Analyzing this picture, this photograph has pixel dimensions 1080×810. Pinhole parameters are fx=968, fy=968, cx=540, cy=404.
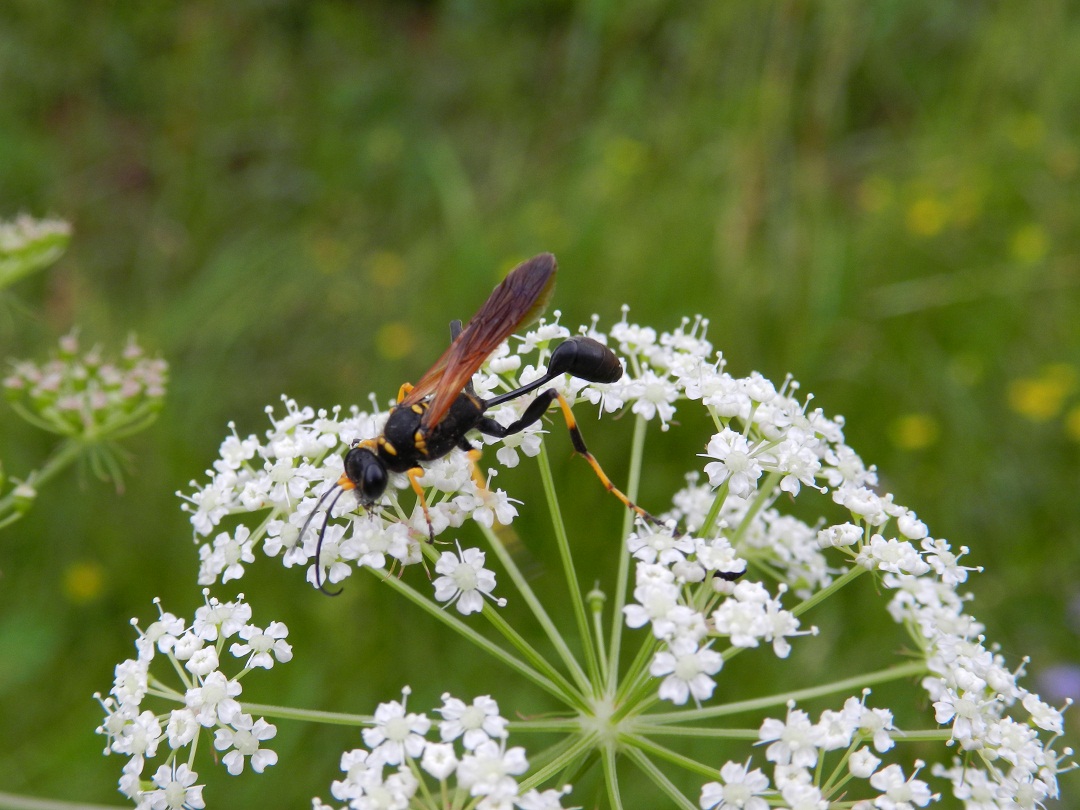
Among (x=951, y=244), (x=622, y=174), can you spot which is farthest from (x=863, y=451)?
(x=622, y=174)

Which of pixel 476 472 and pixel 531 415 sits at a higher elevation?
pixel 531 415

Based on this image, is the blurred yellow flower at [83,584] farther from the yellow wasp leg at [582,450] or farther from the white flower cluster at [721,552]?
the yellow wasp leg at [582,450]

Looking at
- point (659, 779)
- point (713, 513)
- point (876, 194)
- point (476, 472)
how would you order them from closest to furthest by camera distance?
1. point (659, 779)
2. point (713, 513)
3. point (476, 472)
4. point (876, 194)

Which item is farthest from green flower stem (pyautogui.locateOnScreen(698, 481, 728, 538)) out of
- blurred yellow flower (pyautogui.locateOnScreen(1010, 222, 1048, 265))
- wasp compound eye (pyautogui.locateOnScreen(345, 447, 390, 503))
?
blurred yellow flower (pyautogui.locateOnScreen(1010, 222, 1048, 265))

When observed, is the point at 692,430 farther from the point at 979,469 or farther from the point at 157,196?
the point at 157,196

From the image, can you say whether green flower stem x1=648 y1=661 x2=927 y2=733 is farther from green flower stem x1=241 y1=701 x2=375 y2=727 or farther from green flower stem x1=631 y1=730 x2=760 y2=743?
green flower stem x1=241 y1=701 x2=375 y2=727

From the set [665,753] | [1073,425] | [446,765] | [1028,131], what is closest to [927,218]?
[1028,131]

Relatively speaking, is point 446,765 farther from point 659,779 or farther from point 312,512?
point 312,512
